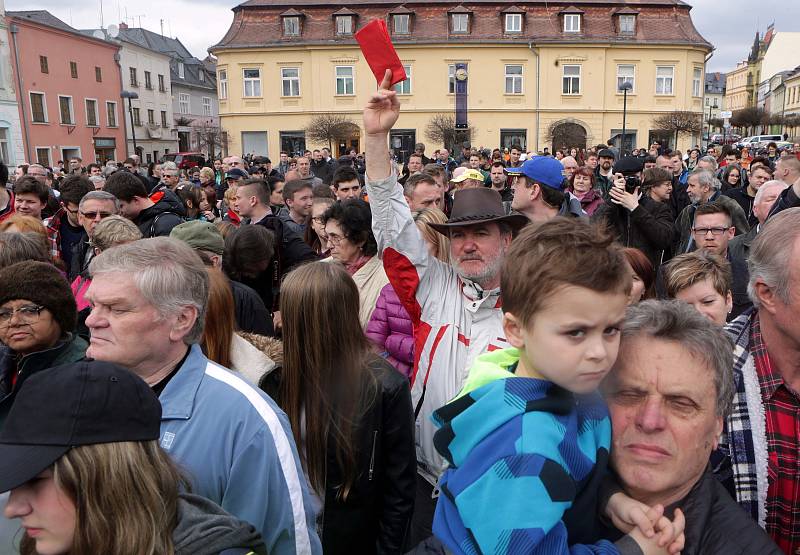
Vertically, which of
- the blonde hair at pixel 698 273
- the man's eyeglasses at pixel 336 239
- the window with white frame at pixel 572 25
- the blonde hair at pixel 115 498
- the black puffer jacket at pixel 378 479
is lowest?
the black puffer jacket at pixel 378 479

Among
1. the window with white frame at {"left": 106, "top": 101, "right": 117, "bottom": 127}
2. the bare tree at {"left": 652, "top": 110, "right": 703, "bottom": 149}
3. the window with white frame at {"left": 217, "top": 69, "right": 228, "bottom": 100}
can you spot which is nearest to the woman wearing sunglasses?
the bare tree at {"left": 652, "top": 110, "right": 703, "bottom": 149}

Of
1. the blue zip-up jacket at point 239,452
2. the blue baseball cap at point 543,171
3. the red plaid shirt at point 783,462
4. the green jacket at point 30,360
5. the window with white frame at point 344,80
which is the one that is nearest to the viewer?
the red plaid shirt at point 783,462

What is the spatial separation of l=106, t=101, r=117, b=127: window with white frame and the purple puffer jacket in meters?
47.4

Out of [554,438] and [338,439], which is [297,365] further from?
[554,438]

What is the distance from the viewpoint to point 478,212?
124 inches

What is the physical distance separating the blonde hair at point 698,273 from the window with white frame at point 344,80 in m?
38.4

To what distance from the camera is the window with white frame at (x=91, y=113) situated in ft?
139

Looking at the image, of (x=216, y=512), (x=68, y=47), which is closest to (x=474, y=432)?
(x=216, y=512)

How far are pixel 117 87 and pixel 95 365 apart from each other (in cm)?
5091

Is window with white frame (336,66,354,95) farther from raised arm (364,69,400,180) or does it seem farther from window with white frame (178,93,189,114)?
raised arm (364,69,400,180)

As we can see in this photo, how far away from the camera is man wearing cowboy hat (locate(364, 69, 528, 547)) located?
122 inches

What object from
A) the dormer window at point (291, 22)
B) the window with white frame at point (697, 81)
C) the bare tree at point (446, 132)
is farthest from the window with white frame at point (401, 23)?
the window with white frame at point (697, 81)

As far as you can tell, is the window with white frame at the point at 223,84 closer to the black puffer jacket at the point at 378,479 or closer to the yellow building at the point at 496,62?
the yellow building at the point at 496,62

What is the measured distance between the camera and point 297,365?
2719 mm
